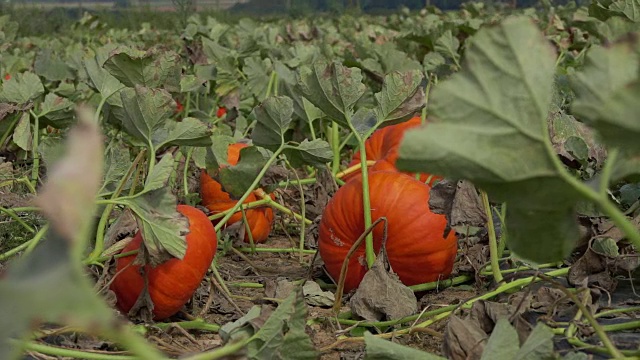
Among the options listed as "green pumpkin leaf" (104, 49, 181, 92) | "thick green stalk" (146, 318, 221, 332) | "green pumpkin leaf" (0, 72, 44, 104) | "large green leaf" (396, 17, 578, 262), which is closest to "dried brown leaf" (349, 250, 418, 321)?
"thick green stalk" (146, 318, 221, 332)

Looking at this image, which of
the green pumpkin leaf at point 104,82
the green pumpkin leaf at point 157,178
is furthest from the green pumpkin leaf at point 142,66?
the green pumpkin leaf at point 157,178

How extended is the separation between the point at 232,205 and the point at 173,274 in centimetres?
86

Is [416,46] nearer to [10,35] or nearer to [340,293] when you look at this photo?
[10,35]

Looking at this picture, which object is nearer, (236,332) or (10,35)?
(236,332)

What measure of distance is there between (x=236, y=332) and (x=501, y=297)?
2.31 feet

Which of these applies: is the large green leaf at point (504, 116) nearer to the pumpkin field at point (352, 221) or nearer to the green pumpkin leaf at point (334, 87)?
the pumpkin field at point (352, 221)

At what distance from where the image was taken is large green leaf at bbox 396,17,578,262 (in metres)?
0.88

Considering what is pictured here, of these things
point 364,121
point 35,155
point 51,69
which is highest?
point 364,121

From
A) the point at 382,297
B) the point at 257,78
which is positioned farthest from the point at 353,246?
the point at 257,78

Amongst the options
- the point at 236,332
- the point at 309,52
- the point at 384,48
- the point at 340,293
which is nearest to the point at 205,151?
the point at 340,293

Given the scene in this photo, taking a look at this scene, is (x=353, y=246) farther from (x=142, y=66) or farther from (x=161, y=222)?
(x=142, y=66)

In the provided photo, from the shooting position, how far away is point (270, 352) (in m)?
1.28

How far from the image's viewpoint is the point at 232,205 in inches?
109

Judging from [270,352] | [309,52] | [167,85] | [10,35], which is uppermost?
[270,352]
